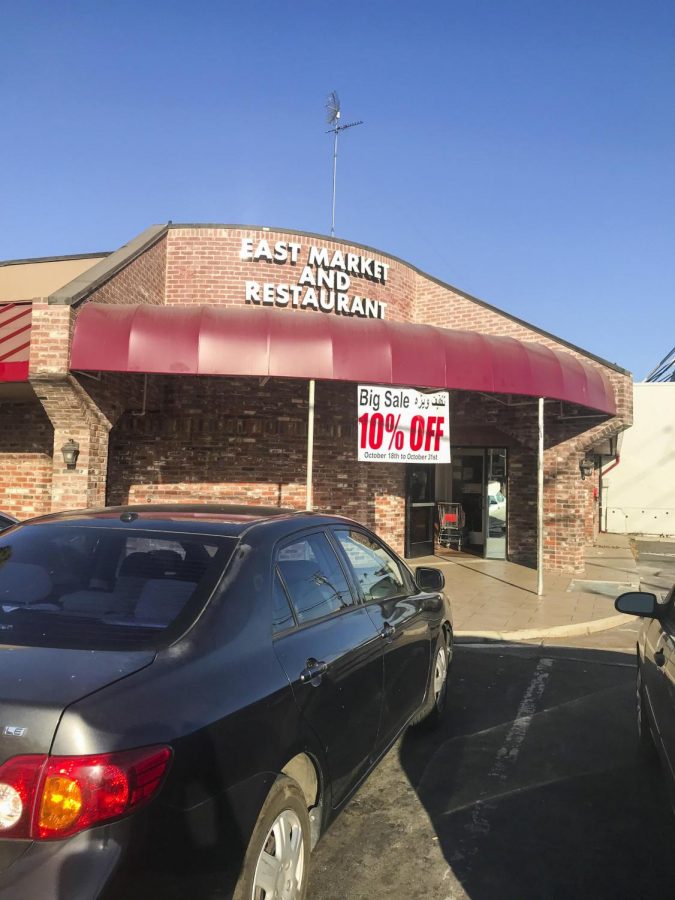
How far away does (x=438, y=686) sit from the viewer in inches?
184

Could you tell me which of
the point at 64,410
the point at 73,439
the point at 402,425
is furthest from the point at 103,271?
the point at 402,425

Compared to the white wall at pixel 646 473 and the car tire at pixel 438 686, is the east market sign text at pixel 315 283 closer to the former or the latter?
the car tire at pixel 438 686

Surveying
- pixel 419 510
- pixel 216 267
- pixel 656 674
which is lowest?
pixel 656 674

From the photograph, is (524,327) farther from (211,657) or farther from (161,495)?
(211,657)

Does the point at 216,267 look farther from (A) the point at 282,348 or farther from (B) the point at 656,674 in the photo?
(B) the point at 656,674

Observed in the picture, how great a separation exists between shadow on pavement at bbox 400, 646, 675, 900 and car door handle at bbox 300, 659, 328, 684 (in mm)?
1181

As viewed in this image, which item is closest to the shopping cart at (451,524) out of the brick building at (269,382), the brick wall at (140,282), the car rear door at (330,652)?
the brick building at (269,382)

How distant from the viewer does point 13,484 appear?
36.5 feet

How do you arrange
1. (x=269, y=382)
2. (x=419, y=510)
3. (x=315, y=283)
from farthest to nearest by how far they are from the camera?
1. (x=419, y=510)
2. (x=315, y=283)
3. (x=269, y=382)

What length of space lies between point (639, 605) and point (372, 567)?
149 centimetres

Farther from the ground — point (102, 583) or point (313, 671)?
point (102, 583)

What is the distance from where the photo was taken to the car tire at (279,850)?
6.59 ft

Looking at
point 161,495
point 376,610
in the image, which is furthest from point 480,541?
point 376,610

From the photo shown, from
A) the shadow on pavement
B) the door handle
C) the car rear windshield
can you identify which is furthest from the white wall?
the car rear windshield
